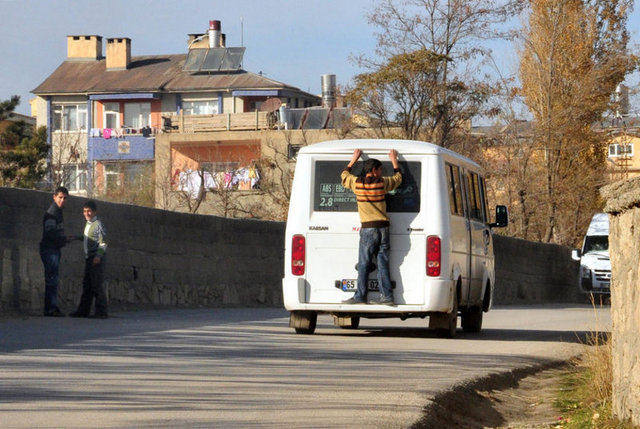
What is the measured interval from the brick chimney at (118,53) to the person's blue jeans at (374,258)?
222 feet

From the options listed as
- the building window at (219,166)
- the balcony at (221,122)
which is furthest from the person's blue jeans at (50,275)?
the balcony at (221,122)

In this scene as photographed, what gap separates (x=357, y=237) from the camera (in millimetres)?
15812

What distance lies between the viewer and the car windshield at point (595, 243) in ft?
127

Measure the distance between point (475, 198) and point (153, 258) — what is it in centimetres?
719

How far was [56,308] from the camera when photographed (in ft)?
61.2

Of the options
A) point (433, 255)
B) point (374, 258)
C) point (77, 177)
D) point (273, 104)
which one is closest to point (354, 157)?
point (374, 258)

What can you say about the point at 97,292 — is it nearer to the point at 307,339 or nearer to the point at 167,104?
the point at 307,339

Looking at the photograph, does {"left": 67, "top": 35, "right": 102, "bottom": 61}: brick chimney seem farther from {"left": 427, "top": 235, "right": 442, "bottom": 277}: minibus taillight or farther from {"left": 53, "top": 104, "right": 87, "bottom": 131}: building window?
{"left": 427, "top": 235, "right": 442, "bottom": 277}: minibus taillight

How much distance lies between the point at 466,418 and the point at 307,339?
6.00 meters

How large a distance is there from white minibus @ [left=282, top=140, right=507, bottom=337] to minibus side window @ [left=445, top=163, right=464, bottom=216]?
0.04m

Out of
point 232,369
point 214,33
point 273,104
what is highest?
point 214,33

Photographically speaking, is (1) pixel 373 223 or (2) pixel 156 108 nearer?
(1) pixel 373 223

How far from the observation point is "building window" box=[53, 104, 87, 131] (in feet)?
269

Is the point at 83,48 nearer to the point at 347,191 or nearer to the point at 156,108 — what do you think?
the point at 156,108
